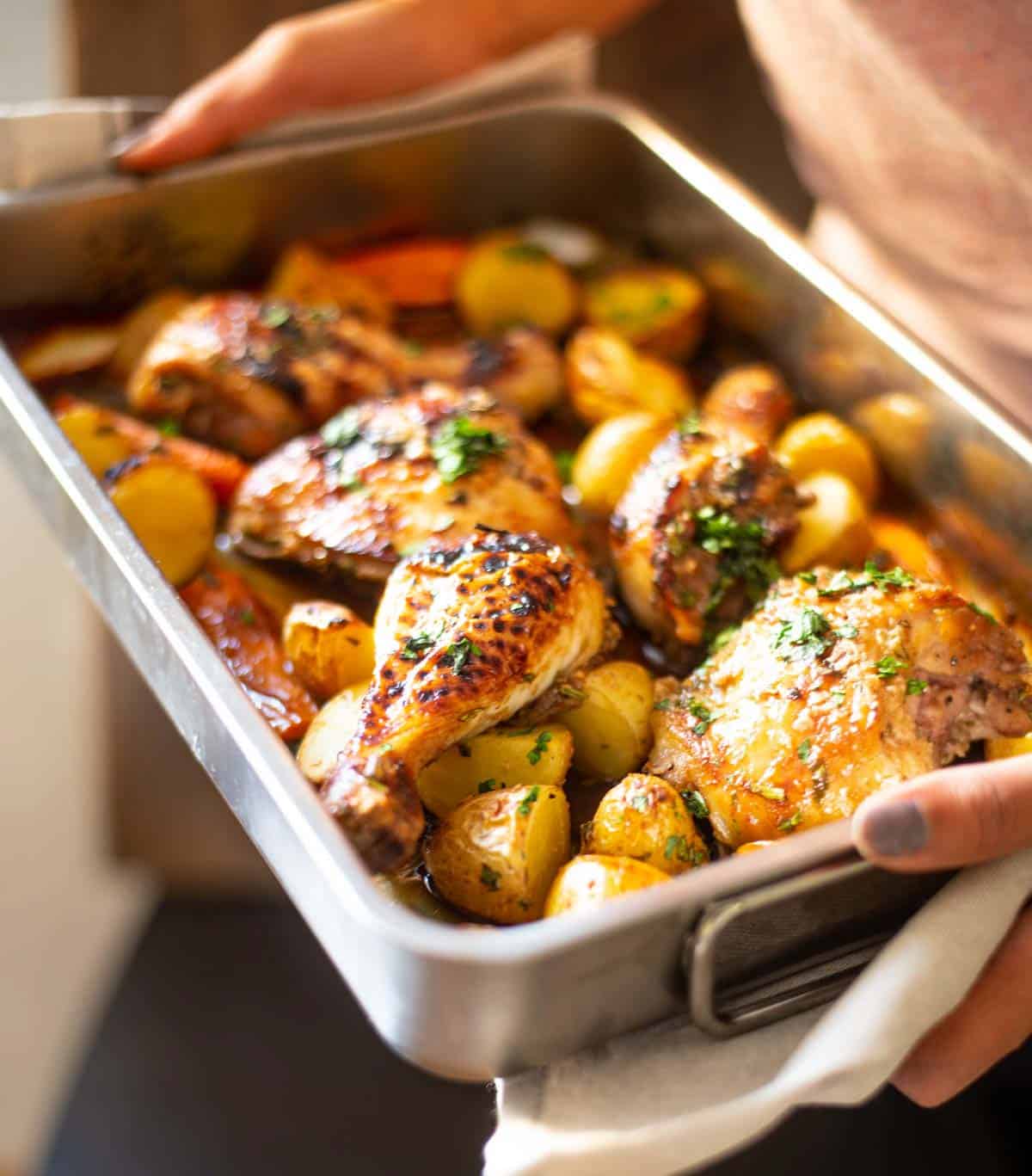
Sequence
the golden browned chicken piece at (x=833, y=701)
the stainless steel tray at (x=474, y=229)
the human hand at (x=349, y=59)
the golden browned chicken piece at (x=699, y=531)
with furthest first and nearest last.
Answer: the human hand at (x=349, y=59) → the golden browned chicken piece at (x=699, y=531) → the golden browned chicken piece at (x=833, y=701) → the stainless steel tray at (x=474, y=229)

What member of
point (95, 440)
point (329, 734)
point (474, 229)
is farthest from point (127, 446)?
point (474, 229)

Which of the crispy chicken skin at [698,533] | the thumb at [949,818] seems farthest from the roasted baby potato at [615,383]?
the thumb at [949,818]

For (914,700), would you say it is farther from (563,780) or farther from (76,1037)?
(76,1037)

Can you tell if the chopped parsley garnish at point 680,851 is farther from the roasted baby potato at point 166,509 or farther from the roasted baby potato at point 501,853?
the roasted baby potato at point 166,509

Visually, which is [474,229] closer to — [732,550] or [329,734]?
[732,550]

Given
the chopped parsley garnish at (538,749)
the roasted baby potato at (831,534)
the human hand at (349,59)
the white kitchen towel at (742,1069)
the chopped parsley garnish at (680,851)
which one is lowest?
the white kitchen towel at (742,1069)

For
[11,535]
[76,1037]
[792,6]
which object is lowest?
[76,1037]

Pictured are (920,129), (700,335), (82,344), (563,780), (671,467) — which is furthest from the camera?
(700,335)

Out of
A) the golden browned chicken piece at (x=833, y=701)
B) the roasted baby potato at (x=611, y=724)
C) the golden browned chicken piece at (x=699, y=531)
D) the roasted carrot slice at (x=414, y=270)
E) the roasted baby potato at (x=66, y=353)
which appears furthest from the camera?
the roasted carrot slice at (x=414, y=270)

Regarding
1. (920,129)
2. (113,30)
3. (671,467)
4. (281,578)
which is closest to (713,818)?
(671,467)
